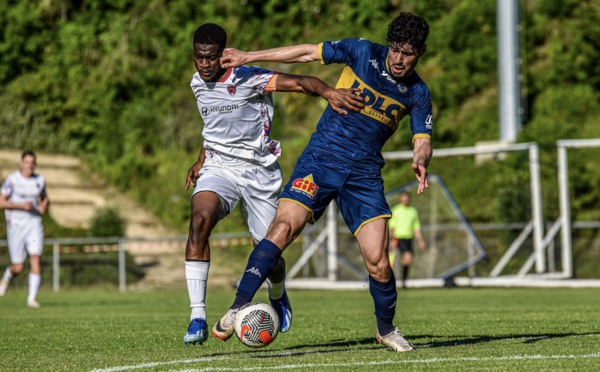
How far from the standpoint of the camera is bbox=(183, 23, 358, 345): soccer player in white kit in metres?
8.19

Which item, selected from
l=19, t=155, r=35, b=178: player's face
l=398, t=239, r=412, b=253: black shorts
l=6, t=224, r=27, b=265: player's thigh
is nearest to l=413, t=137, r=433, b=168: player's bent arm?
l=19, t=155, r=35, b=178: player's face

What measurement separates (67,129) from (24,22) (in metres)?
4.58

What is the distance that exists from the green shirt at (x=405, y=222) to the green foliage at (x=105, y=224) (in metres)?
9.75

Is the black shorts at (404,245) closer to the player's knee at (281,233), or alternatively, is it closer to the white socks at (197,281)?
the white socks at (197,281)

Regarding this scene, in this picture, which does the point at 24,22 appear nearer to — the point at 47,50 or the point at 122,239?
the point at 47,50

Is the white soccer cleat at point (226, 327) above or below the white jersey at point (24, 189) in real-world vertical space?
below

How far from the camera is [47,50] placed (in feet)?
129

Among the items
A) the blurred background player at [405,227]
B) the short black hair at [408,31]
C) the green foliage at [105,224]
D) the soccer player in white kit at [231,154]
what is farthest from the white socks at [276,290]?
the green foliage at [105,224]

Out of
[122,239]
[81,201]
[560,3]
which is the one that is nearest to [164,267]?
[122,239]

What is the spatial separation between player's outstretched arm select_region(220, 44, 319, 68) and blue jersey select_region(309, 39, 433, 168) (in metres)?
0.08

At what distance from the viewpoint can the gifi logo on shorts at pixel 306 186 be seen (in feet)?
24.9

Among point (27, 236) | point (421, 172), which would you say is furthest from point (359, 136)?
point (27, 236)

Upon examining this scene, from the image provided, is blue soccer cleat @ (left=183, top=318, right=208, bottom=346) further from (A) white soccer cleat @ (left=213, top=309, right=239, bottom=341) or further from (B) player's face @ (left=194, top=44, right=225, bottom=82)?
(B) player's face @ (left=194, top=44, right=225, bottom=82)

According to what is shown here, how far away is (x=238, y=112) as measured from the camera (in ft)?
28.4
